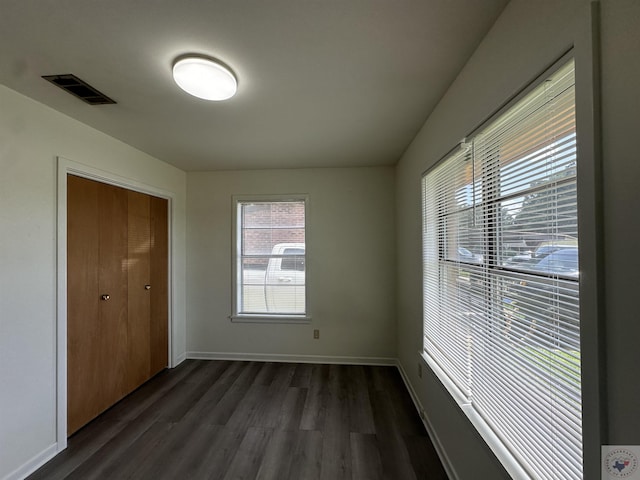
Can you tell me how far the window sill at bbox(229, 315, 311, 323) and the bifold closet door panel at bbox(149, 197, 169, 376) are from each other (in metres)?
0.79

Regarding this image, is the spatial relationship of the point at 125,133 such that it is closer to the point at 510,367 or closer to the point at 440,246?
the point at 440,246

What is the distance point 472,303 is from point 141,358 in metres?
3.20

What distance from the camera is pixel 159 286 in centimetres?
310

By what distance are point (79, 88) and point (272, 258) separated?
2.35 metres

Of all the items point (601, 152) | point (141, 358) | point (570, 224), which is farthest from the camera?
point (141, 358)

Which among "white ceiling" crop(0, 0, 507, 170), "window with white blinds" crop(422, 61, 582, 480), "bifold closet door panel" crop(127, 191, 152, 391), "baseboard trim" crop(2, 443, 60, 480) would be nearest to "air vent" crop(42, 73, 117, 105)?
"white ceiling" crop(0, 0, 507, 170)

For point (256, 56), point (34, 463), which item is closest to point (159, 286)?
point (34, 463)

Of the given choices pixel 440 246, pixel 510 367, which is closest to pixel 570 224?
pixel 510 367

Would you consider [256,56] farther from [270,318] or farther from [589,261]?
[270,318]

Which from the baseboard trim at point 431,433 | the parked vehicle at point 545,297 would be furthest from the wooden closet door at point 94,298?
the parked vehicle at point 545,297

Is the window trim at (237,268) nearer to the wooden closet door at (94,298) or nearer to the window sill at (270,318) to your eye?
the window sill at (270,318)

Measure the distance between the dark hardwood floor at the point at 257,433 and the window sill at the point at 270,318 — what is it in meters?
0.65

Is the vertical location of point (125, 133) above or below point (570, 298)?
above

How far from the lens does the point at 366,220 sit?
3.34 m
